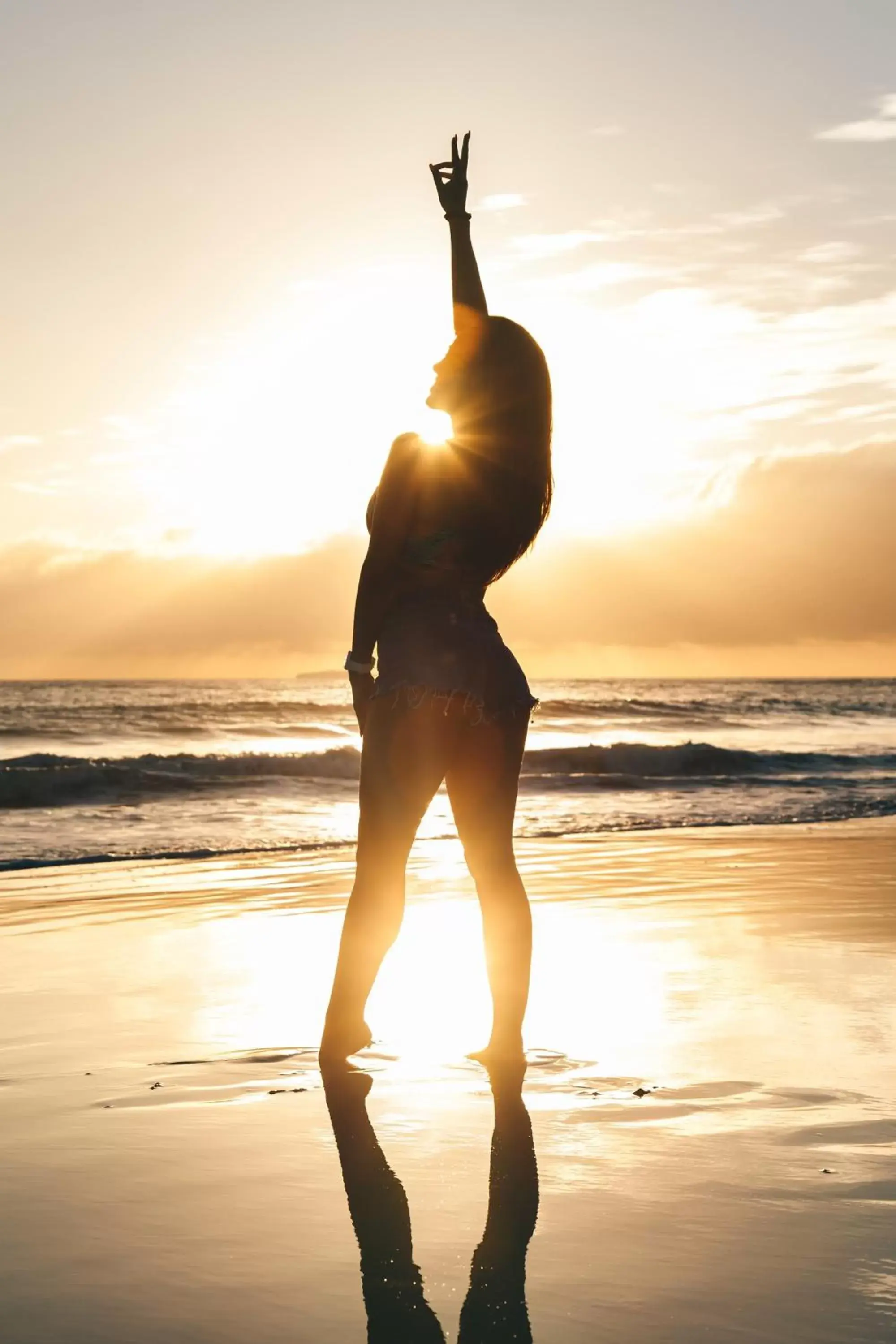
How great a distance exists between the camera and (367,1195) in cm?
273

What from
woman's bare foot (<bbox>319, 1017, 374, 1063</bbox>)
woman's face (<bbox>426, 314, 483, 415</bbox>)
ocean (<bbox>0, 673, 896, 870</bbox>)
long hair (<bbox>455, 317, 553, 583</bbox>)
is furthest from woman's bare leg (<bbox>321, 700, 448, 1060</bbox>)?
ocean (<bbox>0, 673, 896, 870</bbox>)

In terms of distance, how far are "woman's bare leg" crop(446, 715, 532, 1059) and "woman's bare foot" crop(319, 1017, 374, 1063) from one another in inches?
14.4

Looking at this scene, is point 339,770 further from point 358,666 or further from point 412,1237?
point 412,1237

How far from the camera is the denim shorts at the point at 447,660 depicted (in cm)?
367

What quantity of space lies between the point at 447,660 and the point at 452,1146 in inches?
49.9

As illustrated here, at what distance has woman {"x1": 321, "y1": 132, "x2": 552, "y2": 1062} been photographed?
12.1 feet

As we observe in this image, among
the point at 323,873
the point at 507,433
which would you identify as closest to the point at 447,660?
the point at 507,433

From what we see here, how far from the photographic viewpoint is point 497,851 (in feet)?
12.2

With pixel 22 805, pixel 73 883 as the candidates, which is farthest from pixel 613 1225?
pixel 22 805

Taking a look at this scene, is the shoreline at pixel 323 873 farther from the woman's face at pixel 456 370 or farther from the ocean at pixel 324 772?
the woman's face at pixel 456 370

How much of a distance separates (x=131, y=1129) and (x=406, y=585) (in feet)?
5.16

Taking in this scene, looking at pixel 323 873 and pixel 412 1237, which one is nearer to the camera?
pixel 412 1237

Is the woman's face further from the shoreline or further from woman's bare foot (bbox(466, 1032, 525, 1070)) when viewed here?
the shoreline

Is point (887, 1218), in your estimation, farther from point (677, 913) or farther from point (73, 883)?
point (73, 883)
